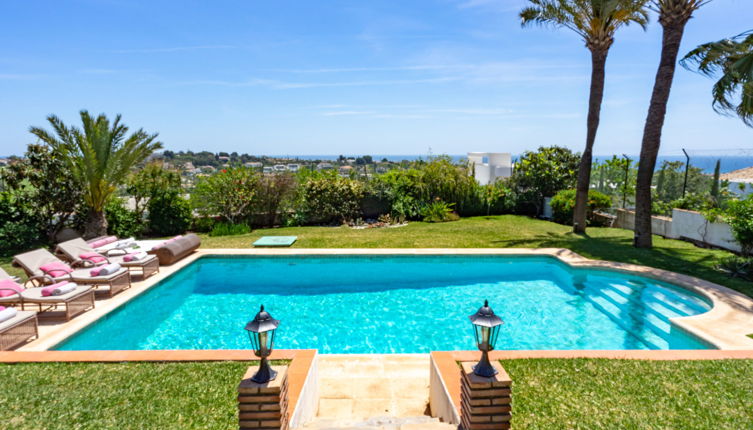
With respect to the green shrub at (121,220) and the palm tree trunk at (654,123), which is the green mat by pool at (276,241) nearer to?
the green shrub at (121,220)

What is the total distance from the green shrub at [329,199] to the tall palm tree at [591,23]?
8648 mm

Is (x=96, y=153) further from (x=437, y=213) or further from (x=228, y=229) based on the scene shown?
(x=437, y=213)

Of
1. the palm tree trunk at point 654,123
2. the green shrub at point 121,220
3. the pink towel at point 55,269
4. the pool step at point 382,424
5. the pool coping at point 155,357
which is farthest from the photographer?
the green shrub at point 121,220

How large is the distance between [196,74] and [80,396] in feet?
66.1

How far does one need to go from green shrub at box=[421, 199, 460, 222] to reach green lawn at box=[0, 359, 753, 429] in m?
12.5

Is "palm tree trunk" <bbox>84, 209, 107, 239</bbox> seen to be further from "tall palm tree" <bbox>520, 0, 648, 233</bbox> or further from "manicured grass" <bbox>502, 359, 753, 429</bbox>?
"tall palm tree" <bbox>520, 0, 648, 233</bbox>

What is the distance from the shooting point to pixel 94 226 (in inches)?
488

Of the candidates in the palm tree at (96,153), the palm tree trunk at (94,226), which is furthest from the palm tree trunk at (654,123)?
the palm tree trunk at (94,226)

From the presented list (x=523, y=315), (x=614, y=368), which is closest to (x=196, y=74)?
(x=523, y=315)

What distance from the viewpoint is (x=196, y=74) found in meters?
21.0

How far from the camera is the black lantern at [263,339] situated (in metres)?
3.10

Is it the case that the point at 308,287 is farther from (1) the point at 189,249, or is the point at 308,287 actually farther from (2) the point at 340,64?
(2) the point at 340,64

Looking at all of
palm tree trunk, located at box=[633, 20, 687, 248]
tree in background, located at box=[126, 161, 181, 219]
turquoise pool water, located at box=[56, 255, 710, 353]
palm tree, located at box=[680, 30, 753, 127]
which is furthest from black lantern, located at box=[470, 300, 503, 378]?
tree in background, located at box=[126, 161, 181, 219]

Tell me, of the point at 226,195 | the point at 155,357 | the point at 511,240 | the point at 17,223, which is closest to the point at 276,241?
the point at 226,195
